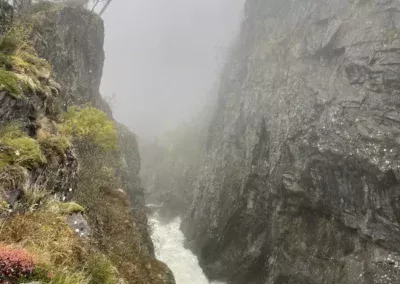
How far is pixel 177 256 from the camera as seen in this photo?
4428cm

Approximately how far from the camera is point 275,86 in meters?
43.1

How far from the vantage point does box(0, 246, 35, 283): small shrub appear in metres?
5.01

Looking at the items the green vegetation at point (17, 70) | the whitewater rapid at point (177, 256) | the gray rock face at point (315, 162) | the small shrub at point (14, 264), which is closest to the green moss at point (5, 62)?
the green vegetation at point (17, 70)

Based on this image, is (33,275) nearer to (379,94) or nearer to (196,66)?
(379,94)

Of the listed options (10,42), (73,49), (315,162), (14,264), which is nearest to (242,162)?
(315,162)

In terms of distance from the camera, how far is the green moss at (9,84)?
11039 millimetres

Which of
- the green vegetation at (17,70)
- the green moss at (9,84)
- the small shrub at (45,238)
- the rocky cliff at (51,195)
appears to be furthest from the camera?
the green vegetation at (17,70)

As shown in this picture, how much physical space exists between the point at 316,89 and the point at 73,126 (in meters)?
24.4

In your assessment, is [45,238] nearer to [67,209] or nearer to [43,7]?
[67,209]

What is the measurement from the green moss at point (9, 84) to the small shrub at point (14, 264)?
23.1 feet

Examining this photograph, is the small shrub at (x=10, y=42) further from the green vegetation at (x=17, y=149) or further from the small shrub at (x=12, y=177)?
the small shrub at (x=12, y=177)

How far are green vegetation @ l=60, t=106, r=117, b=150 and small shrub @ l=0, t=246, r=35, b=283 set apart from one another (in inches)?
698

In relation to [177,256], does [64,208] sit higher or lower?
higher

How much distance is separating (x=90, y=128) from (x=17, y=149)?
51.3ft
